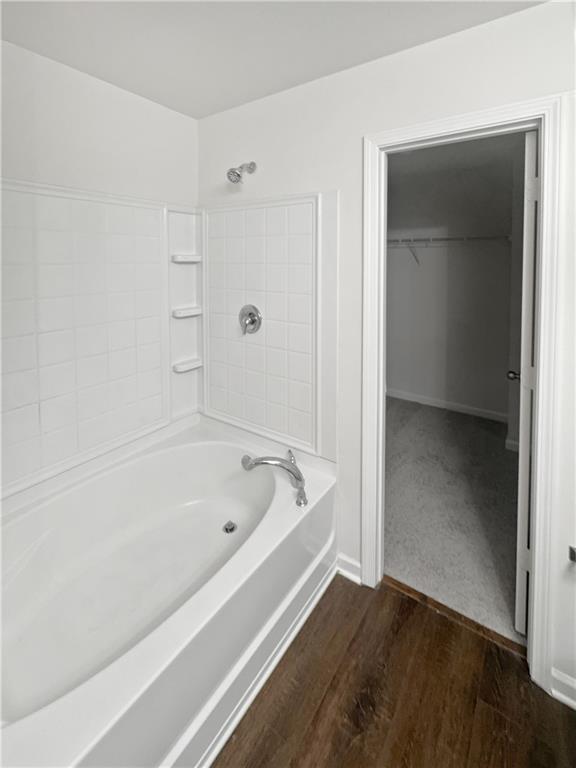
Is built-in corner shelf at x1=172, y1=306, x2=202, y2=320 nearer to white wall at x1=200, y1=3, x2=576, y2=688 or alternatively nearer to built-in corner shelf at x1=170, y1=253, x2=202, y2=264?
built-in corner shelf at x1=170, y1=253, x2=202, y2=264

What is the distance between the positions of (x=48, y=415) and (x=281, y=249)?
4.40 feet

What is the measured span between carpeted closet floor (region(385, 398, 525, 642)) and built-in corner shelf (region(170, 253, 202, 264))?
1958 millimetres

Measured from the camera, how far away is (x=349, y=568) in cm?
214

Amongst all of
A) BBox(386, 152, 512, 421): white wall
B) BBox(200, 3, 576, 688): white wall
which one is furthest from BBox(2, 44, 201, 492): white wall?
BBox(386, 152, 512, 421): white wall

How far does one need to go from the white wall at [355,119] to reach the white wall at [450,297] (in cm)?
159

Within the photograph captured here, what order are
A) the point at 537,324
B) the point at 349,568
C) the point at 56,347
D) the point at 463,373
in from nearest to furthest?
the point at 537,324, the point at 56,347, the point at 349,568, the point at 463,373

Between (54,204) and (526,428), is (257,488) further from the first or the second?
(54,204)

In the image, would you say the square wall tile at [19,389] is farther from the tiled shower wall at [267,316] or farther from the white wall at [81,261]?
the tiled shower wall at [267,316]

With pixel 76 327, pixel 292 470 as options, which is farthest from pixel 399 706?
pixel 76 327

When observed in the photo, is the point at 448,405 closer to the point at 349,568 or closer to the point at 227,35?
the point at 349,568

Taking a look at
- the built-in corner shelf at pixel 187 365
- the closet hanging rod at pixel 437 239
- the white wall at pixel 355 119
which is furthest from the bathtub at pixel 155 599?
the closet hanging rod at pixel 437 239

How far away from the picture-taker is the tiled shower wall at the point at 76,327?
1728mm

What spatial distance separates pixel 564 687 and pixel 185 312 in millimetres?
2391

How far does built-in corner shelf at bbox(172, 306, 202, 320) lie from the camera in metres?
2.42
